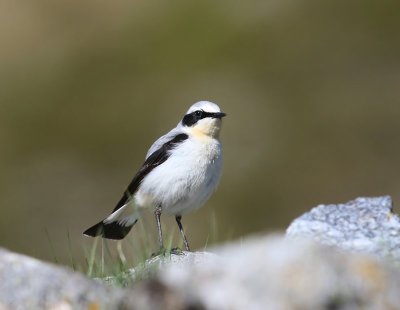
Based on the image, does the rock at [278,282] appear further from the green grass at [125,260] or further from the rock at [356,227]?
the green grass at [125,260]

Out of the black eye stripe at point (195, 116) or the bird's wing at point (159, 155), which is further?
the black eye stripe at point (195, 116)

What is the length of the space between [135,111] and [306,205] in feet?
24.2

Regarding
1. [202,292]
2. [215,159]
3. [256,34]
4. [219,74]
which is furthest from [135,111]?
[202,292]

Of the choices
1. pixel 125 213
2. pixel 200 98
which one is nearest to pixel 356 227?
pixel 125 213

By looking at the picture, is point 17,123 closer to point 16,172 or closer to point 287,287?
point 16,172

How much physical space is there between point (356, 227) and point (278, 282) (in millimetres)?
2560

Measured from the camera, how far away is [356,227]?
7.48 metres

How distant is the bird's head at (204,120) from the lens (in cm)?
1187

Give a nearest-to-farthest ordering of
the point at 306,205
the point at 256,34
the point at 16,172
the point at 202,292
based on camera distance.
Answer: the point at 202,292, the point at 306,205, the point at 16,172, the point at 256,34

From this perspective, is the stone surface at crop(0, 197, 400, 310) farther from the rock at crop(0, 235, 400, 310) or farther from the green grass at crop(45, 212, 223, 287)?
the green grass at crop(45, 212, 223, 287)

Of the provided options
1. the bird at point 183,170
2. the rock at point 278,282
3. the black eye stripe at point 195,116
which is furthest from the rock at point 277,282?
the black eye stripe at point 195,116

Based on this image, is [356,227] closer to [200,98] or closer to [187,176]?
[187,176]

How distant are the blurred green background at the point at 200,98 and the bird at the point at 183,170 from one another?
47.6 feet

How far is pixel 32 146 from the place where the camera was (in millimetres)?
33531
